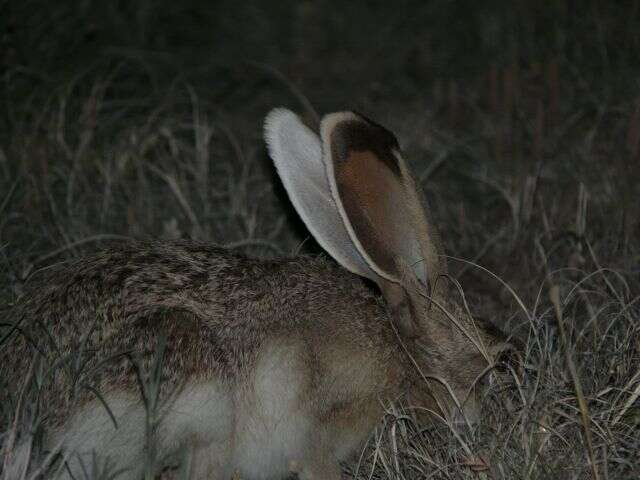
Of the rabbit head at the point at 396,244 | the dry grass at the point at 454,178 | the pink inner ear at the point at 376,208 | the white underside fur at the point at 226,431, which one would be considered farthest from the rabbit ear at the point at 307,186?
the dry grass at the point at 454,178

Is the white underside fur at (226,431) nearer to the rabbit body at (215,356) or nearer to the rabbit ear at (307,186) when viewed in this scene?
the rabbit body at (215,356)

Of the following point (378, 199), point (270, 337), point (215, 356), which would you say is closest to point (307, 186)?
point (378, 199)

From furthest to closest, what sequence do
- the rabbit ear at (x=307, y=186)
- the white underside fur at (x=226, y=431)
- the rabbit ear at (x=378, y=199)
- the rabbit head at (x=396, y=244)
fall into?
the rabbit ear at (x=307, y=186) → the rabbit head at (x=396, y=244) → the rabbit ear at (x=378, y=199) → the white underside fur at (x=226, y=431)

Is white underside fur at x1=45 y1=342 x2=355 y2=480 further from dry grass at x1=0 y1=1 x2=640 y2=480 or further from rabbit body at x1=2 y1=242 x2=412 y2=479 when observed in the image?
dry grass at x1=0 y1=1 x2=640 y2=480

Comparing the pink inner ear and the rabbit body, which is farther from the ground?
the pink inner ear

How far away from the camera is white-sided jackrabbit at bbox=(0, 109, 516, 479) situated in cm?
369

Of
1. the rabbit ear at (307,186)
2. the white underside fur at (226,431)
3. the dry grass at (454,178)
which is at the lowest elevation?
the dry grass at (454,178)

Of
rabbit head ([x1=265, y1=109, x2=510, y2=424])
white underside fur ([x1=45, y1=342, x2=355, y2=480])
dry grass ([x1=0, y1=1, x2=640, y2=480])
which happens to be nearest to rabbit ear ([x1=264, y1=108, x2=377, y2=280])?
rabbit head ([x1=265, y1=109, x2=510, y2=424])

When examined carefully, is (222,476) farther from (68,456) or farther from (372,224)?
(372,224)

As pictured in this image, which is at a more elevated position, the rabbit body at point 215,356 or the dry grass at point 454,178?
the rabbit body at point 215,356

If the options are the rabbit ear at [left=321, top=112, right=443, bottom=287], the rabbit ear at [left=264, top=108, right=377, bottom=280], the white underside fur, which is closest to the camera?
the white underside fur

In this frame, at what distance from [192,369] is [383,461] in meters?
0.75

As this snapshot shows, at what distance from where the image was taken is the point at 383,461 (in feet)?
12.7

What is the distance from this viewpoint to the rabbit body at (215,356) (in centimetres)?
369
